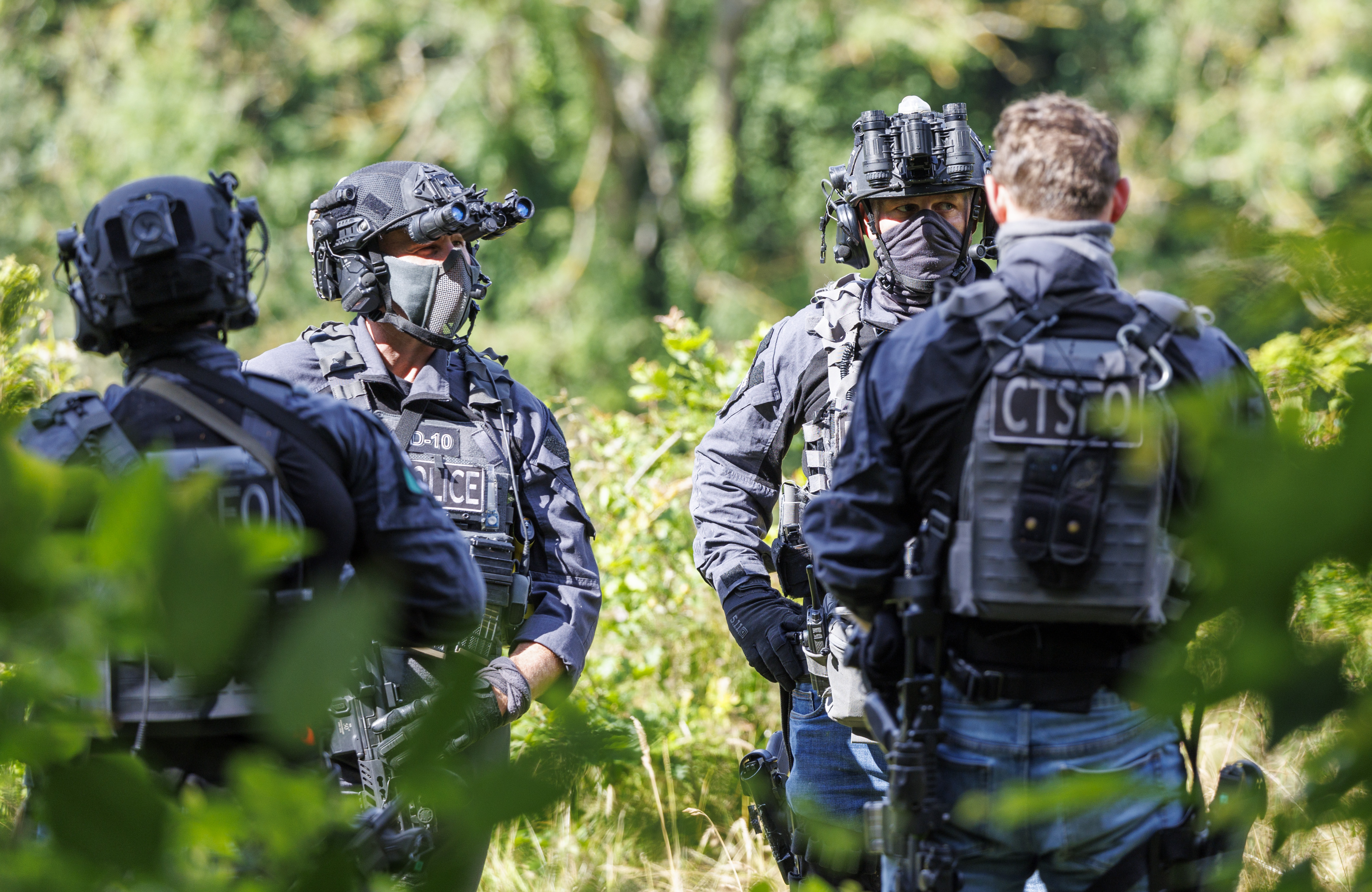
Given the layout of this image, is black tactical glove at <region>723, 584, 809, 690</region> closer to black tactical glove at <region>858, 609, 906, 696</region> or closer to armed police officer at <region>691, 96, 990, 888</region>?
armed police officer at <region>691, 96, 990, 888</region>

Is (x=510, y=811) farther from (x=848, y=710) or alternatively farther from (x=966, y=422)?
(x=848, y=710)

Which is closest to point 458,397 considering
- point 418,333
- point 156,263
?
point 418,333

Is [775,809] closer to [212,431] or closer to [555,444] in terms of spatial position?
[555,444]

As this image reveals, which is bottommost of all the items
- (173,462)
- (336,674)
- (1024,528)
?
→ (1024,528)

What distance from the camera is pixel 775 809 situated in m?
2.96

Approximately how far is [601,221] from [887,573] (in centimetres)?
1277

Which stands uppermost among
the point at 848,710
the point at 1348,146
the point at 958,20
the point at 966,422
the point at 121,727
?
the point at 958,20

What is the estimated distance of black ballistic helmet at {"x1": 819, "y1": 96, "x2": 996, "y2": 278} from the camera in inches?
120

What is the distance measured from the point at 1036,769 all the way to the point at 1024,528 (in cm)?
39

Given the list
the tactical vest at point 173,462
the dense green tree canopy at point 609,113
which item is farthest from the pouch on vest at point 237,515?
the dense green tree canopy at point 609,113

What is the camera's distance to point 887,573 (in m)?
2.17

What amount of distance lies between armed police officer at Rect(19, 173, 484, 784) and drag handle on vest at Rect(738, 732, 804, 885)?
1.06 m

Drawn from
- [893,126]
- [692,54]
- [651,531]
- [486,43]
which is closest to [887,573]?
[893,126]

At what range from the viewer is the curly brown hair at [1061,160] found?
6.96ft
